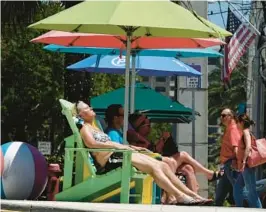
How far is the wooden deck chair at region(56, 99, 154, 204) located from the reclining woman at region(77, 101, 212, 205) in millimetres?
100

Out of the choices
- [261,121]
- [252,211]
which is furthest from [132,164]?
[261,121]

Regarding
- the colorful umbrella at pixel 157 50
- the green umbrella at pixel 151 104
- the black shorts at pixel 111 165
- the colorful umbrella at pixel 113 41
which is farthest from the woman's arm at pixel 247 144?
the green umbrella at pixel 151 104

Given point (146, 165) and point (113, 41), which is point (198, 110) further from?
point (146, 165)

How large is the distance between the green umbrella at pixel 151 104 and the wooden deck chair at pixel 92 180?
5.61 meters

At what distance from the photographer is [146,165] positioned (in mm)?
8570

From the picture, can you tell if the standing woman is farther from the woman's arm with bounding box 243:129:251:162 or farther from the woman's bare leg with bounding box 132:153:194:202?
the woman's bare leg with bounding box 132:153:194:202

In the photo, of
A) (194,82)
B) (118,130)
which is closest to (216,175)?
(118,130)

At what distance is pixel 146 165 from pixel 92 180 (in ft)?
2.02

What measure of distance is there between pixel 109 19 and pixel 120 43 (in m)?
3.58

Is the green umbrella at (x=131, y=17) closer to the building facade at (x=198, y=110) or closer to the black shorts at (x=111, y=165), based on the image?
the black shorts at (x=111, y=165)

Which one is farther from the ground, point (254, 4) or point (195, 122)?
point (254, 4)

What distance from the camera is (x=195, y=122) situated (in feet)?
55.2

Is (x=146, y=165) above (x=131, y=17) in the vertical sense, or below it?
below

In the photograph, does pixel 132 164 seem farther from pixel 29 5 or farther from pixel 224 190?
pixel 29 5
